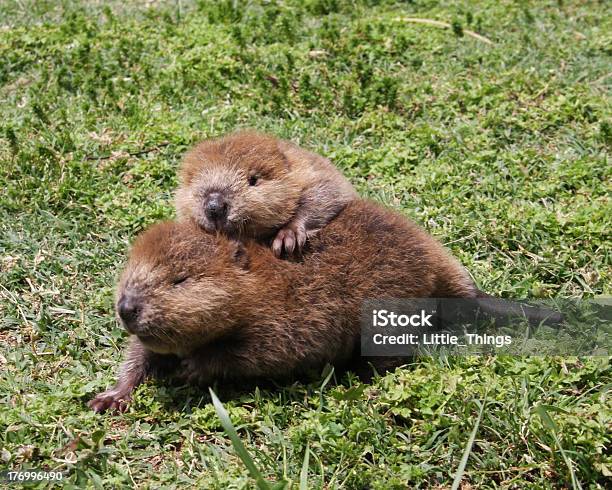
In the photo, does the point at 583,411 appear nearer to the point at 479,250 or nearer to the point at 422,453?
the point at 422,453

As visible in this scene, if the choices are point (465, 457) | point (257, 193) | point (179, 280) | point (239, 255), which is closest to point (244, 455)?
point (465, 457)

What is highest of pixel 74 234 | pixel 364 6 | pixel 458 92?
pixel 364 6

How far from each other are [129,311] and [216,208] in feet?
3.17

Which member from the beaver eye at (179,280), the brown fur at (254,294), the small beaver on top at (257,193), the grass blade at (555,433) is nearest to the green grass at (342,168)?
the grass blade at (555,433)

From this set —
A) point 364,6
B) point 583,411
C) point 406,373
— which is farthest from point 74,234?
point 364,6

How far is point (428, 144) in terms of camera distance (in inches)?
254

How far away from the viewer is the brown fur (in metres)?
4.09

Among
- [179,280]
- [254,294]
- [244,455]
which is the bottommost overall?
[244,455]

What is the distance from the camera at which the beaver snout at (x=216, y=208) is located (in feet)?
15.6

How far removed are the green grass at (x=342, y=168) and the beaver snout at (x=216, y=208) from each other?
83 centimetres

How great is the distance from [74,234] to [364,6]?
14.9 feet
